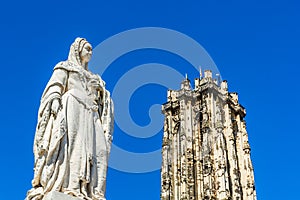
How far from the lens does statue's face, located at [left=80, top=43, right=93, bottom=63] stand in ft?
16.8

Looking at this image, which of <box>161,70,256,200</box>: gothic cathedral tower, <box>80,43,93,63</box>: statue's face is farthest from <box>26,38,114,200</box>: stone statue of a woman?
<box>161,70,256,200</box>: gothic cathedral tower

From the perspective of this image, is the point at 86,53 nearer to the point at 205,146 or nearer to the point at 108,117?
the point at 108,117

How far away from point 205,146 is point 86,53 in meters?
33.8

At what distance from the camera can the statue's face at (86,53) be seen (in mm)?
5125

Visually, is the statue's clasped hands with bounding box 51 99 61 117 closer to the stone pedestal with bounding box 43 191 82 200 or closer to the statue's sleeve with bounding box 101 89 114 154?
the statue's sleeve with bounding box 101 89 114 154

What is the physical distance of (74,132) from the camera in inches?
178

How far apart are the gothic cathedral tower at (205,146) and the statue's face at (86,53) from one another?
103 feet

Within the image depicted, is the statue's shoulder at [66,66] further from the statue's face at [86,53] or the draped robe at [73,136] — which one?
the statue's face at [86,53]

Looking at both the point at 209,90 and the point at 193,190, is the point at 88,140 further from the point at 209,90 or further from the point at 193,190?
the point at 209,90

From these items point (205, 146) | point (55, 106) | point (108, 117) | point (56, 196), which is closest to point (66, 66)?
point (55, 106)

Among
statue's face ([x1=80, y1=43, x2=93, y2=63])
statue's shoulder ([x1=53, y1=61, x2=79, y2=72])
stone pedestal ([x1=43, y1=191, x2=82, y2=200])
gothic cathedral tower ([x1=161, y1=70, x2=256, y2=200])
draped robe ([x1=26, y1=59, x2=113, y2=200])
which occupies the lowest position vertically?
stone pedestal ([x1=43, y1=191, x2=82, y2=200])

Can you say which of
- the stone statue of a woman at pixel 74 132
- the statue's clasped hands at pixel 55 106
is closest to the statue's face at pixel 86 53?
the stone statue of a woman at pixel 74 132

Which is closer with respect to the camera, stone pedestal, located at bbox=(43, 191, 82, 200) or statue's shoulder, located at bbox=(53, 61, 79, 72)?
stone pedestal, located at bbox=(43, 191, 82, 200)

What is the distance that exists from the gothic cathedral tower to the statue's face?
3135cm
